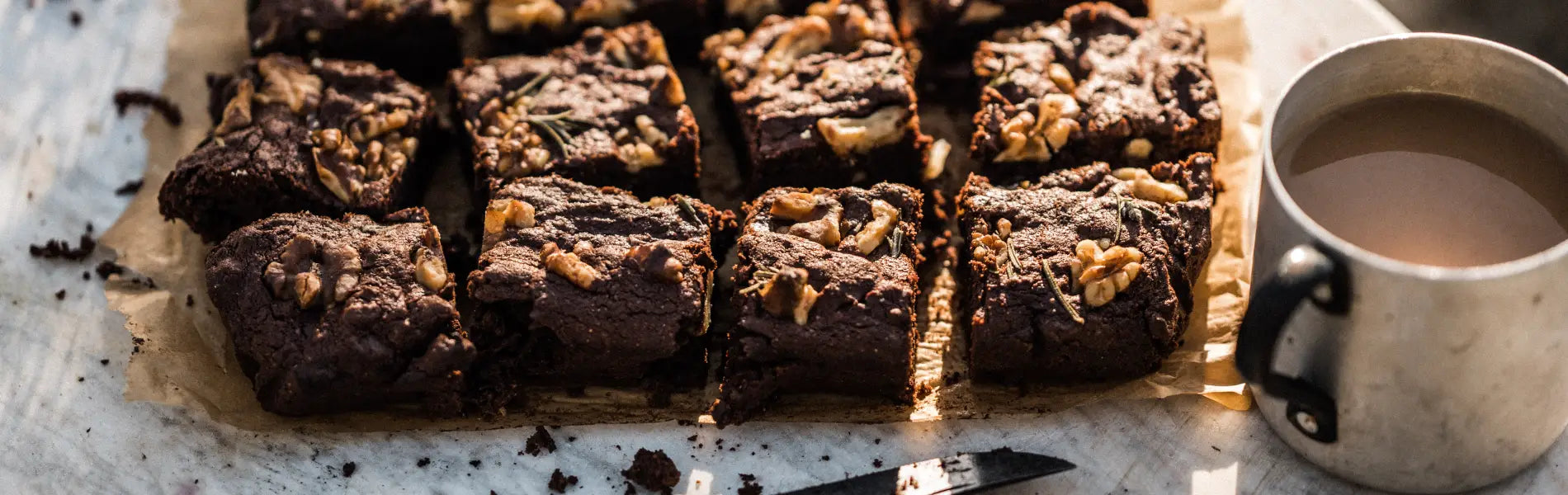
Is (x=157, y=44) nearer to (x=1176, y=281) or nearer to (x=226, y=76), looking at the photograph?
(x=226, y=76)

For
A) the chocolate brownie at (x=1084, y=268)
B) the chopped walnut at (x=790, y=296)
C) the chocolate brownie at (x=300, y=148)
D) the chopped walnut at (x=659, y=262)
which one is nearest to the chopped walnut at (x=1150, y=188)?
the chocolate brownie at (x=1084, y=268)

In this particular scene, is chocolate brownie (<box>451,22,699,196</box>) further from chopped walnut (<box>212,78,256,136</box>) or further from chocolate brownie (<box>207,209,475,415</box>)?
chopped walnut (<box>212,78,256,136</box>)

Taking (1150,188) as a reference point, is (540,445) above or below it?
below

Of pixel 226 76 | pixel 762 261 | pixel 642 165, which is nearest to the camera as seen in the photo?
pixel 762 261

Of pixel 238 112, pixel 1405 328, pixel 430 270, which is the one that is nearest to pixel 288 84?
pixel 238 112

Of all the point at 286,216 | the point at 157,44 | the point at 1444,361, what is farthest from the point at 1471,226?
the point at 157,44

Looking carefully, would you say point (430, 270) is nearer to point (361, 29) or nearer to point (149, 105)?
point (361, 29)

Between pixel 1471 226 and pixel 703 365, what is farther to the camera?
pixel 703 365
